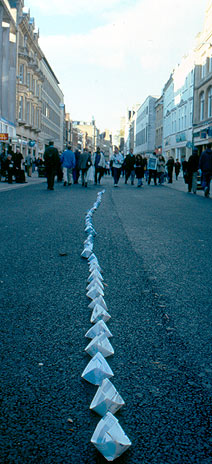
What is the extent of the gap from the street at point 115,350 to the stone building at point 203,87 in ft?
112

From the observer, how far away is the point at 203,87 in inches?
1727

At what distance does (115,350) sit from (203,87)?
4384cm

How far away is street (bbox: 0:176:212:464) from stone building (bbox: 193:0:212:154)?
34036 millimetres

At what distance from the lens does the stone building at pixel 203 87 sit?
41.3m

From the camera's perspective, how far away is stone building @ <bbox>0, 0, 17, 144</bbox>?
43.3 m

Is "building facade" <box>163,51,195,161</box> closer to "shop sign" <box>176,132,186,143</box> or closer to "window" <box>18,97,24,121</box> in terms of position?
"shop sign" <box>176,132,186,143</box>

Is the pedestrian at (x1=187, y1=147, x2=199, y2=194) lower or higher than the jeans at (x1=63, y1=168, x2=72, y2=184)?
higher

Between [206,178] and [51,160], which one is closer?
[51,160]

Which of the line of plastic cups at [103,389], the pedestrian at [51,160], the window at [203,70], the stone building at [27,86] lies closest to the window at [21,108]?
the stone building at [27,86]

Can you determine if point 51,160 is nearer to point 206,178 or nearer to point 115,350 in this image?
point 206,178

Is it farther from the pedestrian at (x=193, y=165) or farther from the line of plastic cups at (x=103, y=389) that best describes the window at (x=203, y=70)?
the line of plastic cups at (x=103, y=389)

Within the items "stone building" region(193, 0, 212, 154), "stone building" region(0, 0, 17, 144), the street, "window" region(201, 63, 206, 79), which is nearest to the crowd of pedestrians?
the street

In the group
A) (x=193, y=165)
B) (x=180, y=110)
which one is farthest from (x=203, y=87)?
(x=193, y=165)

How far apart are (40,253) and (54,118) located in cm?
9149
